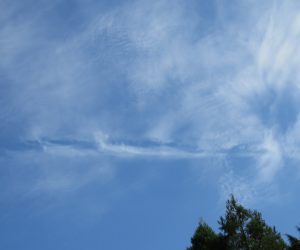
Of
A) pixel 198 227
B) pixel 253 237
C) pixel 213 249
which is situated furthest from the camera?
pixel 198 227

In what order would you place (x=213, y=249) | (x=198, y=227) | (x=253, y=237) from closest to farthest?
(x=253, y=237) → (x=213, y=249) → (x=198, y=227)

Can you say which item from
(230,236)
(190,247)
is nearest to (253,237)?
(230,236)

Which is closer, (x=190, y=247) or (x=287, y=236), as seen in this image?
(x=287, y=236)

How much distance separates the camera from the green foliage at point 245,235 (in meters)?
33.4

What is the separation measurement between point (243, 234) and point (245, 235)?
7.5 inches

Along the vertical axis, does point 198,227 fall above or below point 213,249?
above

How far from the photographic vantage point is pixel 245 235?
34500mm

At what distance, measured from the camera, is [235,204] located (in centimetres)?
3600

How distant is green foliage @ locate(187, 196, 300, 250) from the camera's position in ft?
→ 110

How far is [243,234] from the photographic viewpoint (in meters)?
34.6

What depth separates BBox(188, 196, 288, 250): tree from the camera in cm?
3338

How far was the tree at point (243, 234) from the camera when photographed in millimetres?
33375

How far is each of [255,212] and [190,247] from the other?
7.59 metres

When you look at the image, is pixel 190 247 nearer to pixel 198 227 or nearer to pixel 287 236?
pixel 198 227
